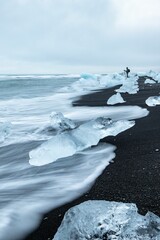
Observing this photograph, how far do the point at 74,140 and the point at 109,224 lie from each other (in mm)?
2673

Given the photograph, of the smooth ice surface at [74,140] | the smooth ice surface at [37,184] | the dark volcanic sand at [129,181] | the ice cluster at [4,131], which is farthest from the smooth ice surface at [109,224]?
the ice cluster at [4,131]

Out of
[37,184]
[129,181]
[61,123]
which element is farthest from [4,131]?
[129,181]

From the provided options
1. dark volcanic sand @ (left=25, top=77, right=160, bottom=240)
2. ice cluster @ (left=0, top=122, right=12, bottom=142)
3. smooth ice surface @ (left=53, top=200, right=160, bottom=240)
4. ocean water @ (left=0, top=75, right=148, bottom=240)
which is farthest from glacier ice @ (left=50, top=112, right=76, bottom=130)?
smooth ice surface @ (left=53, top=200, right=160, bottom=240)

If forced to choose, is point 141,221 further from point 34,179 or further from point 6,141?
point 6,141

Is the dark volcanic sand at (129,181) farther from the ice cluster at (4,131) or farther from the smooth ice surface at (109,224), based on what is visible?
the ice cluster at (4,131)

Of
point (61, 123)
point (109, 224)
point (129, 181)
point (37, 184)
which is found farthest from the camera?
point (61, 123)

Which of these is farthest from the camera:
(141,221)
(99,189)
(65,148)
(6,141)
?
(6,141)

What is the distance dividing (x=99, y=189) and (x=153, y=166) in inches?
33.1

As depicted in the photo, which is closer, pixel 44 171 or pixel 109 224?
pixel 109 224

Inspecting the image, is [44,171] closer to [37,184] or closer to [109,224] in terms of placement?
[37,184]

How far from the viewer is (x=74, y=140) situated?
14.6ft

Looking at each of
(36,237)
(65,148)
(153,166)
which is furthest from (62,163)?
(36,237)

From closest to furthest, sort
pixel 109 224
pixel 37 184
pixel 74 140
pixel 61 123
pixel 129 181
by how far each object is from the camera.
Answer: pixel 109 224, pixel 129 181, pixel 37 184, pixel 74 140, pixel 61 123

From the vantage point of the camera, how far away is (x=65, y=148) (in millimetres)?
4184
